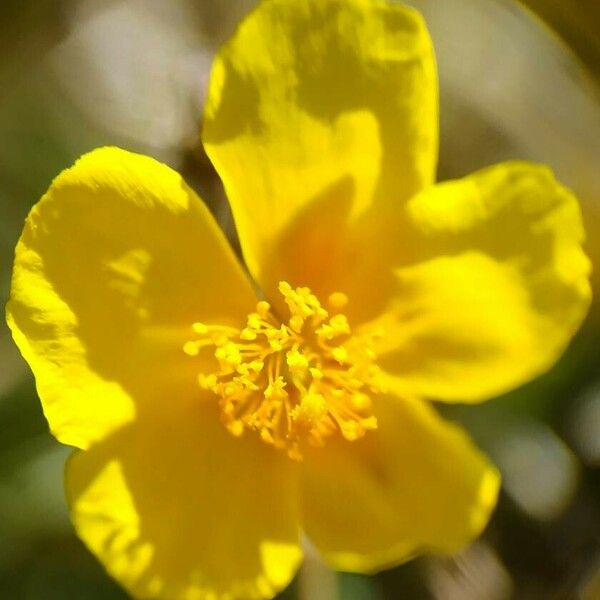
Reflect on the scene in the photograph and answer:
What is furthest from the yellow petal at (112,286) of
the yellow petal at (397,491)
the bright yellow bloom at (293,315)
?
the yellow petal at (397,491)

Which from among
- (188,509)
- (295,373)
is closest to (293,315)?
(295,373)

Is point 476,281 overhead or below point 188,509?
overhead

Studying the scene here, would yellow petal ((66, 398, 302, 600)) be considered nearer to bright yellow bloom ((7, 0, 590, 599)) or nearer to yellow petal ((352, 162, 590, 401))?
bright yellow bloom ((7, 0, 590, 599))

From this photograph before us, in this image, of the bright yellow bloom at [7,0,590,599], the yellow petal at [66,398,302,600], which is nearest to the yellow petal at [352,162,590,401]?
the bright yellow bloom at [7,0,590,599]

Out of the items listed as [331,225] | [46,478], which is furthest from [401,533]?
[46,478]

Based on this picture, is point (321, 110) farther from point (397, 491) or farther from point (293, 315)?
point (397, 491)

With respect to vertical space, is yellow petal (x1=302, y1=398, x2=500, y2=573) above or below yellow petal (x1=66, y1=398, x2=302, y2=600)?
above

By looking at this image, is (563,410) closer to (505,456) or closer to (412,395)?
(505,456)

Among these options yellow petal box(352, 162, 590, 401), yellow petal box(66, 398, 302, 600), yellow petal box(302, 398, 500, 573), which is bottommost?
yellow petal box(66, 398, 302, 600)
